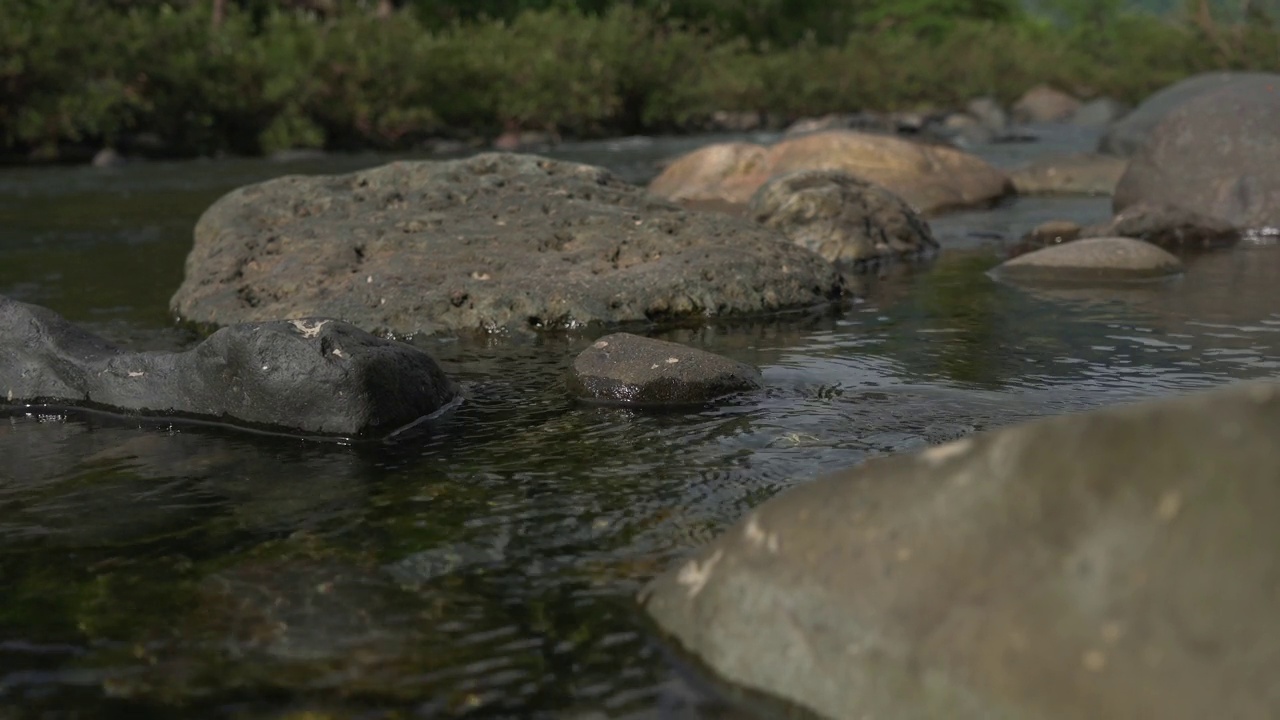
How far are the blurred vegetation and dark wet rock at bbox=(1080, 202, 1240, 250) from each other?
18.8m

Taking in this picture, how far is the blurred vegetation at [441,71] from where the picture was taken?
25.4 metres

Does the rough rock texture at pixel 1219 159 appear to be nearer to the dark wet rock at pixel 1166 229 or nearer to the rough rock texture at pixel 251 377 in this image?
the dark wet rock at pixel 1166 229

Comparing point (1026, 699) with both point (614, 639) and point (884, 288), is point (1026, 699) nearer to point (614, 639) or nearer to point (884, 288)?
point (614, 639)

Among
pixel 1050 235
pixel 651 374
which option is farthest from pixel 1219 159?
pixel 651 374

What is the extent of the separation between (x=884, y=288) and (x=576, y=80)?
2302 cm

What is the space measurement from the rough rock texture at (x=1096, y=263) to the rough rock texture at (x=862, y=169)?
4634 millimetres

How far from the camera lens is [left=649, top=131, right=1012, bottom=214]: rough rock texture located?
15.0 metres

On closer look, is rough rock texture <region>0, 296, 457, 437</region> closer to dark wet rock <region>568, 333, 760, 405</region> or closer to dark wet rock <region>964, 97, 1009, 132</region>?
dark wet rock <region>568, 333, 760, 405</region>

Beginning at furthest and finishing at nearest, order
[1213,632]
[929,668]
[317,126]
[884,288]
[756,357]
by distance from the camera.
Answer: [317,126] → [884,288] → [756,357] → [929,668] → [1213,632]

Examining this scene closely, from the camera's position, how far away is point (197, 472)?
16.5ft

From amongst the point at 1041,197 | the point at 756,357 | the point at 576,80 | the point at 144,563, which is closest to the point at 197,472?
the point at 144,563

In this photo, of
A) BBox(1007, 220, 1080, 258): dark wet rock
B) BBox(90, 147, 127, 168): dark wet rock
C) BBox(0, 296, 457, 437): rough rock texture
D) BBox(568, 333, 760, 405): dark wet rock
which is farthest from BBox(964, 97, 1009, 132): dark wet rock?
BBox(0, 296, 457, 437): rough rock texture

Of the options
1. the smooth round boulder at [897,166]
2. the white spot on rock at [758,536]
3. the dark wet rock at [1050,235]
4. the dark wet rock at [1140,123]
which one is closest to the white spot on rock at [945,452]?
the white spot on rock at [758,536]

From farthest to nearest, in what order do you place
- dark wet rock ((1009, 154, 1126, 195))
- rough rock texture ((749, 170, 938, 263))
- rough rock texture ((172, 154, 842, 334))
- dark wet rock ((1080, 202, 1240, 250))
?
1. dark wet rock ((1009, 154, 1126, 195))
2. dark wet rock ((1080, 202, 1240, 250))
3. rough rock texture ((749, 170, 938, 263))
4. rough rock texture ((172, 154, 842, 334))
